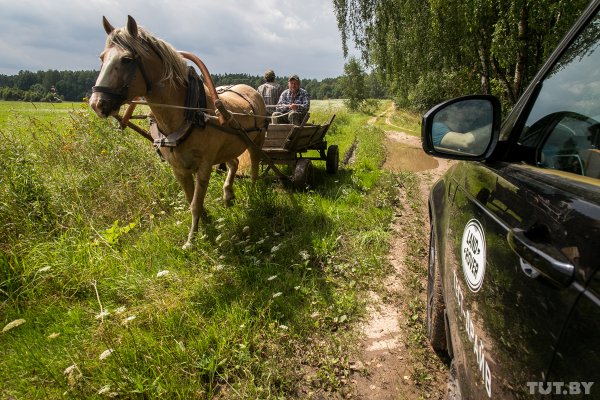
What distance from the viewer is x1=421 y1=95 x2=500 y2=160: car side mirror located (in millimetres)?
1445

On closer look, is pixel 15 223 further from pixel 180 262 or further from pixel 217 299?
pixel 217 299

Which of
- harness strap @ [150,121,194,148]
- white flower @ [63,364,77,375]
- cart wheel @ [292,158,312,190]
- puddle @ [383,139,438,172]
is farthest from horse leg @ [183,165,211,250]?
puddle @ [383,139,438,172]

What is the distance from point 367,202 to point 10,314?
447 centimetres

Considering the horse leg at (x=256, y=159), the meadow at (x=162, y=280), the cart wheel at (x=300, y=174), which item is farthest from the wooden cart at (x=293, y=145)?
the meadow at (x=162, y=280)

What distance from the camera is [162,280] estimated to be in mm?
3102

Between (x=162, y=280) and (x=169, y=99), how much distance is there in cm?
187

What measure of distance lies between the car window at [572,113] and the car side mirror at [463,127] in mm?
159

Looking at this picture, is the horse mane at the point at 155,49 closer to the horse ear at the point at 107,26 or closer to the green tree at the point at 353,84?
the horse ear at the point at 107,26

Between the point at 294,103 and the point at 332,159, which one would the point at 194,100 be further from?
the point at 332,159

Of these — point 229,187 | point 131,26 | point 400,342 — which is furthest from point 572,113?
point 229,187

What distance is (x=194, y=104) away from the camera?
11.9 ft

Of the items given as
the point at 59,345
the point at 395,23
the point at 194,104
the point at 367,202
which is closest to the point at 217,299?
the point at 59,345

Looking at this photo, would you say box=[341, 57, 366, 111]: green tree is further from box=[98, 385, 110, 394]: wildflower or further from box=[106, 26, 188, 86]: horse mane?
box=[98, 385, 110, 394]: wildflower

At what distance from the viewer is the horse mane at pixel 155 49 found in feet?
9.92
